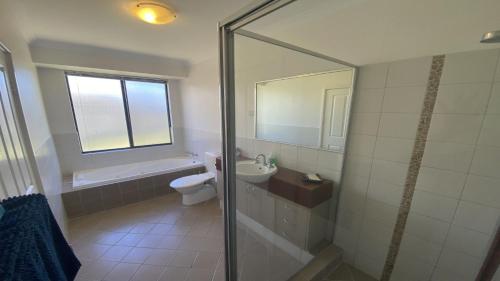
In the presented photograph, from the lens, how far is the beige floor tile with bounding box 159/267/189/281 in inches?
66.8

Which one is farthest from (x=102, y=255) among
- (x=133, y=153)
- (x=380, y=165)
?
(x=380, y=165)

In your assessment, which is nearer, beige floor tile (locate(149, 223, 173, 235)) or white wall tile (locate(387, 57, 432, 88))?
white wall tile (locate(387, 57, 432, 88))

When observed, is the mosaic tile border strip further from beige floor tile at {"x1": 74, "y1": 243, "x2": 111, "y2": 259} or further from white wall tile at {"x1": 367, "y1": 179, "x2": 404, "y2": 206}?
beige floor tile at {"x1": 74, "y1": 243, "x2": 111, "y2": 259}

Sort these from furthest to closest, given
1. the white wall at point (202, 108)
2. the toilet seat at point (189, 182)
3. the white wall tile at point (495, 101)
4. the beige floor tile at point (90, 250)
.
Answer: the white wall at point (202, 108) < the toilet seat at point (189, 182) < the beige floor tile at point (90, 250) < the white wall tile at point (495, 101)

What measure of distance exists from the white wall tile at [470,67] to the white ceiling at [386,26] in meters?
0.04

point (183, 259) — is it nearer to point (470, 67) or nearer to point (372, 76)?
point (372, 76)

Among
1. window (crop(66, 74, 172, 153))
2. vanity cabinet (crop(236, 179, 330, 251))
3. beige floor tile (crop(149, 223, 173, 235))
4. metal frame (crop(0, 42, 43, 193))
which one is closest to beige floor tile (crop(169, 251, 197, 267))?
beige floor tile (crop(149, 223, 173, 235))

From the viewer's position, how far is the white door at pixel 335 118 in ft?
5.38

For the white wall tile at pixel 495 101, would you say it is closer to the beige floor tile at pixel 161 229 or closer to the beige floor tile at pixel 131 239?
the beige floor tile at pixel 161 229

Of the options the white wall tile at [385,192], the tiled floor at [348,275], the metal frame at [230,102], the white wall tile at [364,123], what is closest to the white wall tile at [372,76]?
the white wall tile at [364,123]

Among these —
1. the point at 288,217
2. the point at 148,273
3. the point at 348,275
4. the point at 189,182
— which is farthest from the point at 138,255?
the point at 348,275

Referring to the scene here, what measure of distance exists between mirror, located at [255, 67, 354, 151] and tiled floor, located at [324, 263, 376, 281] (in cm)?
117

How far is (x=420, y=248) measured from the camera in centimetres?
139

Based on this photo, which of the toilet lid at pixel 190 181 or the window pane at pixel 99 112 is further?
the window pane at pixel 99 112
